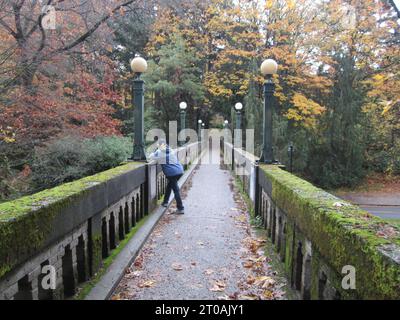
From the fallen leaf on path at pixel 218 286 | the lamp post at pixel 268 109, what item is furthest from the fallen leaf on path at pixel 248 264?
the lamp post at pixel 268 109

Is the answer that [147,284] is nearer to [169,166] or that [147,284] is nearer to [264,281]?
[264,281]

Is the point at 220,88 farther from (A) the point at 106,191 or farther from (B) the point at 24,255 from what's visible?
(B) the point at 24,255

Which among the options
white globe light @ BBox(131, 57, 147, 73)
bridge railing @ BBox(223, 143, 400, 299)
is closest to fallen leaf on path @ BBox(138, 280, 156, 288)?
bridge railing @ BBox(223, 143, 400, 299)

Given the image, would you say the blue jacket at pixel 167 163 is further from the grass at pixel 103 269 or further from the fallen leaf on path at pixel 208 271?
the fallen leaf on path at pixel 208 271

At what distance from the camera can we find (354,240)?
2.39 meters

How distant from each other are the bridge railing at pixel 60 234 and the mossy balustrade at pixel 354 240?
2301mm

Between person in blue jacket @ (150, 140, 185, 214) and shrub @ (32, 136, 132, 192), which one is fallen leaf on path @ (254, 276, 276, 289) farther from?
shrub @ (32, 136, 132, 192)

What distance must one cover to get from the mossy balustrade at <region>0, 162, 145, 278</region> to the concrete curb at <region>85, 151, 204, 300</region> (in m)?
0.79

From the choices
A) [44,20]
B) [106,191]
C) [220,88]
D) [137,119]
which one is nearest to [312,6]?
[220,88]

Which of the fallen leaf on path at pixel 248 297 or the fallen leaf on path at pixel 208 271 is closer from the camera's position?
the fallen leaf on path at pixel 248 297

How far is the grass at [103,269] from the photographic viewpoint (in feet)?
12.7

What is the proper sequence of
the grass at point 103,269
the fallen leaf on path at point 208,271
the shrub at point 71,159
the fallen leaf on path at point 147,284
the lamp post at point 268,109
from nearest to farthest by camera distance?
1. the grass at point 103,269
2. the fallen leaf on path at point 147,284
3. the fallen leaf on path at point 208,271
4. the lamp post at point 268,109
5. the shrub at point 71,159

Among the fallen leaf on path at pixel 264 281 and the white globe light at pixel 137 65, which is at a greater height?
the white globe light at pixel 137 65

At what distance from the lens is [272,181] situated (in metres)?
5.62
